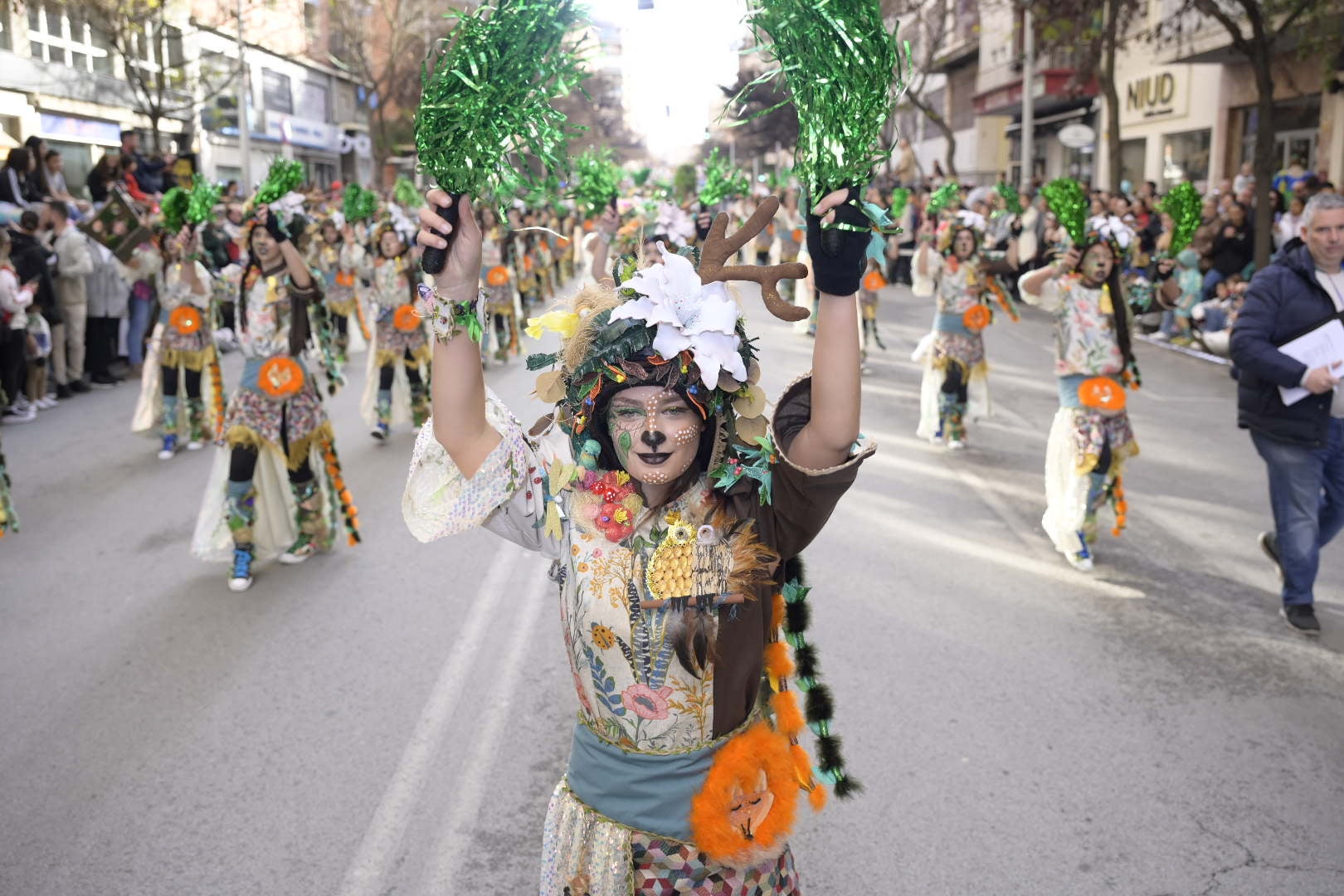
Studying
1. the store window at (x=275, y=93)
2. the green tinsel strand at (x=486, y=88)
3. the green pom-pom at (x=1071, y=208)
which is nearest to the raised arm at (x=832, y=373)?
the green tinsel strand at (x=486, y=88)

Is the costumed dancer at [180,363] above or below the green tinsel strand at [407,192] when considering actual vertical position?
below

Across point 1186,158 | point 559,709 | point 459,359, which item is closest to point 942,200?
point 559,709

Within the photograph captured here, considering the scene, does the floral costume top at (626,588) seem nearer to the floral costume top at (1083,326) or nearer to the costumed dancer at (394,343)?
the floral costume top at (1083,326)

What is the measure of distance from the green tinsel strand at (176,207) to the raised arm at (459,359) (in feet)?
23.3

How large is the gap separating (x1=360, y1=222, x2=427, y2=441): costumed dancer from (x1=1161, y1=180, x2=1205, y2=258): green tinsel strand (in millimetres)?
6287

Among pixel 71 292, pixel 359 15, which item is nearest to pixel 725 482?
pixel 71 292

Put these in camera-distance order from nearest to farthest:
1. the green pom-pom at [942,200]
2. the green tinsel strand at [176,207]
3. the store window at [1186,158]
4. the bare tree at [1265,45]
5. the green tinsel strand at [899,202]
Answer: the green tinsel strand at [176,207] < the green pom-pom at [942,200] < the bare tree at [1265,45] < the green tinsel strand at [899,202] < the store window at [1186,158]

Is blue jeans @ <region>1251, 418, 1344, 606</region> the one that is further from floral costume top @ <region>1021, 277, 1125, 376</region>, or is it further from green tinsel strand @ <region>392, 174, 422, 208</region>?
green tinsel strand @ <region>392, 174, 422, 208</region>

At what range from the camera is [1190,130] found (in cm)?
2642

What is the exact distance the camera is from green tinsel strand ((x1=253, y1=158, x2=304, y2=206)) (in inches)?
276

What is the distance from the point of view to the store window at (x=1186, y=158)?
84.7ft

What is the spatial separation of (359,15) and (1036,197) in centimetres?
1975

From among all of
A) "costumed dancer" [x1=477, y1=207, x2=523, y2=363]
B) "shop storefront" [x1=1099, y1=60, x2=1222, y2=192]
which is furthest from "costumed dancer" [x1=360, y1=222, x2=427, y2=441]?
"shop storefront" [x1=1099, y1=60, x2=1222, y2=192]

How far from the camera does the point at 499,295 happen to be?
15.3 m
